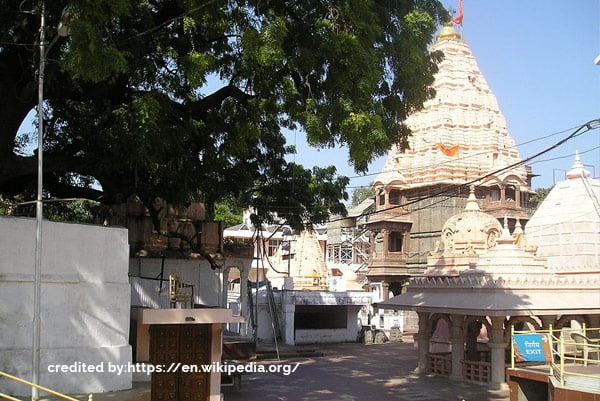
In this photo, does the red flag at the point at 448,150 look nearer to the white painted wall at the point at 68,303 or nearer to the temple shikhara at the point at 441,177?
the temple shikhara at the point at 441,177

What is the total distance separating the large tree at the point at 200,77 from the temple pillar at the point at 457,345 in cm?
939

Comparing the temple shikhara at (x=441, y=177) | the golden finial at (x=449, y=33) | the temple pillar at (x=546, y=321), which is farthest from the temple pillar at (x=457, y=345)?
the golden finial at (x=449, y=33)

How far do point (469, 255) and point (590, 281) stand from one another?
12.1 m

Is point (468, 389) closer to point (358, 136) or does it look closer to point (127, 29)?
point (358, 136)

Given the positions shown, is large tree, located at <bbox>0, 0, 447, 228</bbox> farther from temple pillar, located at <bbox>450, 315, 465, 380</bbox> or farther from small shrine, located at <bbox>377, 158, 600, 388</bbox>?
temple pillar, located at <bbox>450, 315, 465, 380</bbox>

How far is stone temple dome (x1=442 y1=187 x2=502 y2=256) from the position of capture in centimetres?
3534

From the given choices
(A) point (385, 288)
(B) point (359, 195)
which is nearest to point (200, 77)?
(A) point (385, 288)

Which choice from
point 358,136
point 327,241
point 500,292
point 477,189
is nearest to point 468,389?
point 500,292

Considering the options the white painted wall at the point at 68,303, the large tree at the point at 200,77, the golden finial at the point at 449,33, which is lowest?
the white painted wall at the point at 68,303

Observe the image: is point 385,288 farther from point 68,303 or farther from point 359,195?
point 359,195

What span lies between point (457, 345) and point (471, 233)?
14.5 m

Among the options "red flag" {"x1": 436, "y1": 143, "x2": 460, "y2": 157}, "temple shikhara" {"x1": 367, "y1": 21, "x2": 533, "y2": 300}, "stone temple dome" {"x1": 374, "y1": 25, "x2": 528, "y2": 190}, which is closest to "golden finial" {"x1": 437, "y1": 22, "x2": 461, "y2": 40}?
"stone temple dome" {"x1": 374, "y1": 25, "x2": 528, "y2": 190}

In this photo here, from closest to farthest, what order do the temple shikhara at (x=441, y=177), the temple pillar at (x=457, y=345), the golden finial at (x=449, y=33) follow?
the temple pillar at (x=457, y=345)
the temple shikhara at (x=441, y=177)
the golden finial at (x=449, y=33)

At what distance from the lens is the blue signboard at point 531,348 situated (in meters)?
13.1
